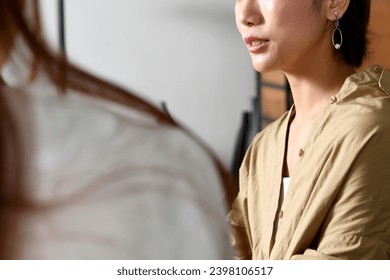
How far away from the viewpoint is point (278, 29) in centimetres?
71

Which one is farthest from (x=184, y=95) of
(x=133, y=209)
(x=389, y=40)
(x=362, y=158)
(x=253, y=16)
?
(x=133, y=209)

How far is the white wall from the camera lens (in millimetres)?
600

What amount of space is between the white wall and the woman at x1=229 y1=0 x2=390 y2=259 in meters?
0.06

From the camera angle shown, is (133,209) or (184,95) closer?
(133,209)

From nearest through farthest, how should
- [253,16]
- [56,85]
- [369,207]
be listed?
[56,85]
[369,207]
[253,16]

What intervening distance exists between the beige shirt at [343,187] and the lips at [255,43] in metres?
0.10

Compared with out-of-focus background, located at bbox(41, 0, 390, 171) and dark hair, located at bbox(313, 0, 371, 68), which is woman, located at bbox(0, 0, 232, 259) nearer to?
out-of-focus background, located at bbox(41, 0, 390, 171)

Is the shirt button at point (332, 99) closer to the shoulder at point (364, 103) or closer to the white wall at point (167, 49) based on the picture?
the shoulder at point (364, 103)

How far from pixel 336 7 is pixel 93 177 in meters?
0.51

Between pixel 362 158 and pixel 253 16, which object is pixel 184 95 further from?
pixel 362 158

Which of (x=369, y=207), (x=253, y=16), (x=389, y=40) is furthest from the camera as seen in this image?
(x=389, y=40)

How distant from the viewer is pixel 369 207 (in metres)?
0.61
